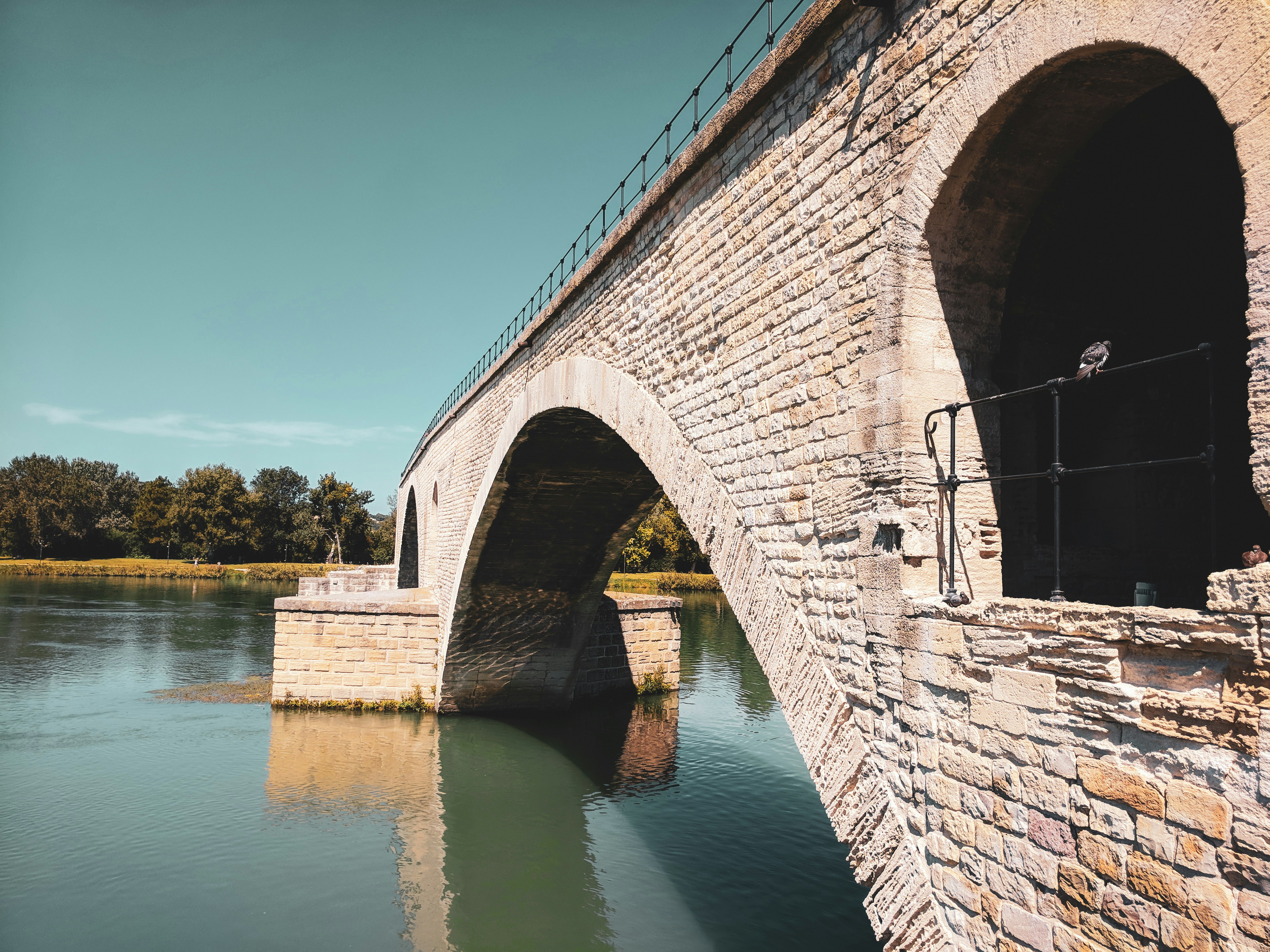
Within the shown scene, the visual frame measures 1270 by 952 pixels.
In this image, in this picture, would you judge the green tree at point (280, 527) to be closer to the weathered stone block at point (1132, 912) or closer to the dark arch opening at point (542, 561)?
the dark arch opening at point (542, 561)

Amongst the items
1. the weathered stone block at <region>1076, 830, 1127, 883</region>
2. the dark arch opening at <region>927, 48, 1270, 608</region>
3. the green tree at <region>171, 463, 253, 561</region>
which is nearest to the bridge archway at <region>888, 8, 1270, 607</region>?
the dark arch opening at <region>927, 48, 1270, 608</region>

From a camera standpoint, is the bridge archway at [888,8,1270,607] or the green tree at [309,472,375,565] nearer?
the bridge archway at [888,8,1270,607]

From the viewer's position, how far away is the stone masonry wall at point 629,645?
673 inches

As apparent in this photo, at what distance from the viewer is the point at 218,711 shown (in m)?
15.1

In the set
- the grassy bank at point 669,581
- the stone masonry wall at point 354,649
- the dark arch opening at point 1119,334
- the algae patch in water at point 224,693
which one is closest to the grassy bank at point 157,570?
the grassy bank at point 669,581

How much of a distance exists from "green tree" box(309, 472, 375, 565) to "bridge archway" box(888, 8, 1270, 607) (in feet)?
199

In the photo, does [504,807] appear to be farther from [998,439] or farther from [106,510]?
[106,510]

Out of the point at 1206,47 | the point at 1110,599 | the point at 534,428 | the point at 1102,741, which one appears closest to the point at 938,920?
the point at 1102,741

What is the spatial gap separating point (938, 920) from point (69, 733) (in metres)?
14.0

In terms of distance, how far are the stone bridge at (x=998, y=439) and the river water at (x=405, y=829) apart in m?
3.98

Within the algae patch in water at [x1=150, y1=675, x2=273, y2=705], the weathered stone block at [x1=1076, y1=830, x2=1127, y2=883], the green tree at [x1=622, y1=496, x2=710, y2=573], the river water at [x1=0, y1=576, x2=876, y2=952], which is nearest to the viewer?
the weathered stone block at [x1=1076, y1=830, x2=1127, y2=883]

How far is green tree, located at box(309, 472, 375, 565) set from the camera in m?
61.8

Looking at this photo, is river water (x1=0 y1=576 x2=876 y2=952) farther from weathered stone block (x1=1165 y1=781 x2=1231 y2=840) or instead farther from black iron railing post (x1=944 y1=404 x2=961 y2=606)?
weathered stone block (x1=1165 y1=781 x2=1231 y2=840)

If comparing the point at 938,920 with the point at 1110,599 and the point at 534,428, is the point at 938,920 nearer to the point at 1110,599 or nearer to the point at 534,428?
the point at 1110,599
